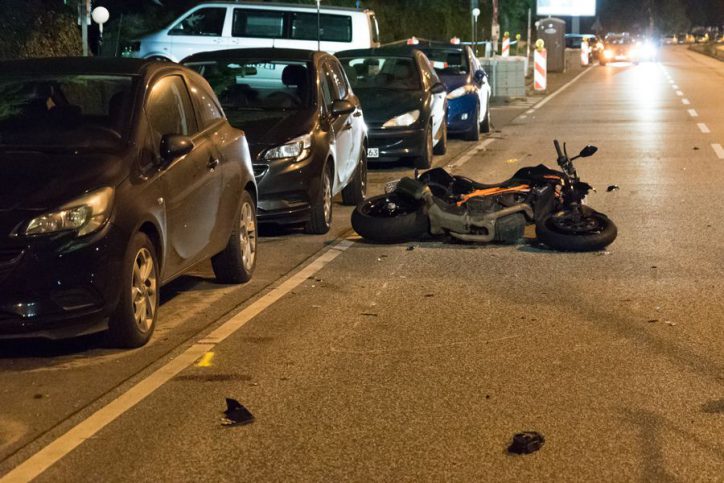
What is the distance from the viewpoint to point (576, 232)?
10.4 m

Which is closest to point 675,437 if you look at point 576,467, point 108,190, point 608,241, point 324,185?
point 576,467

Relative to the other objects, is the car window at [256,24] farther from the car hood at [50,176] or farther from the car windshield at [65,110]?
the car hood at [50,176]

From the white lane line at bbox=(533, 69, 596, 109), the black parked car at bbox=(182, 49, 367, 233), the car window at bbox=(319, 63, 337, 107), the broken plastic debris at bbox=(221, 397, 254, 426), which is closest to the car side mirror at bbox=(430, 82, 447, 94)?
the black parked car at bbox=(182, 49, 367, 233)

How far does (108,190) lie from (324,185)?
4.59 m

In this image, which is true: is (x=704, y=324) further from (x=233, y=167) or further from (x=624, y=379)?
(x=233, y=167)

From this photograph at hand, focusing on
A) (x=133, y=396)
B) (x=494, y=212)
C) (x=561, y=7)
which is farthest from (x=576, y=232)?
(x=561, y=7)

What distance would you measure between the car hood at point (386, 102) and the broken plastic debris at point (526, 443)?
36.6 ft

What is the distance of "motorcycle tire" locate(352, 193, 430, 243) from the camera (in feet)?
35.5

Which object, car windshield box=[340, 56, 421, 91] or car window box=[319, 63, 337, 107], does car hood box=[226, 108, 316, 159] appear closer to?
car window box=[319, 63, 337, 107]

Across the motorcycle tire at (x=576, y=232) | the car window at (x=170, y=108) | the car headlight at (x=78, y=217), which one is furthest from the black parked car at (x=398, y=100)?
the car headlight at (x=78, y=217)

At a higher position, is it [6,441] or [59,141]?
[59,141]

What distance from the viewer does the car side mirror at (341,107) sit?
38.0ft

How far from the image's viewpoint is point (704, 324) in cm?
768

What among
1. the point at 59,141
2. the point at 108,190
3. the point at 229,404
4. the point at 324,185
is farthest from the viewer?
the point at 324,185
